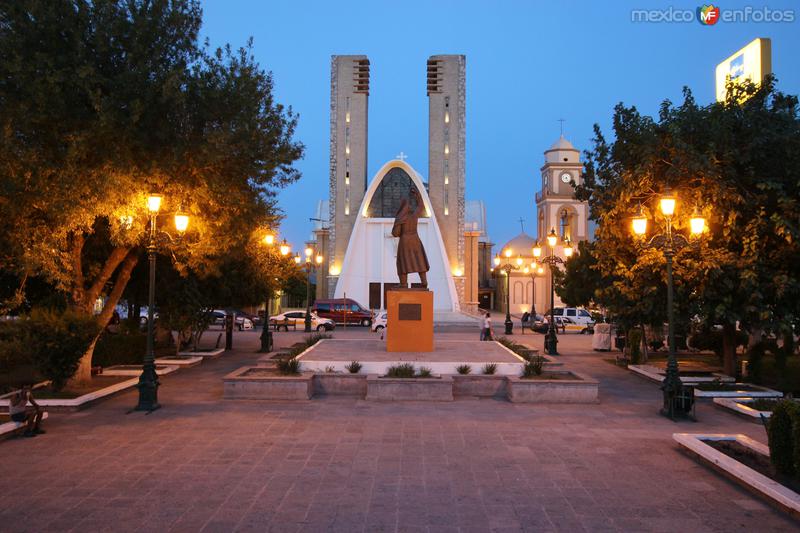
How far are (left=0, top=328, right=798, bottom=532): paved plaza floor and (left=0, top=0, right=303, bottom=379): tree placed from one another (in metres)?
4.17

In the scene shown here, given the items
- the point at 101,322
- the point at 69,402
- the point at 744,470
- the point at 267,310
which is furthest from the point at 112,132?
the point at 744,470

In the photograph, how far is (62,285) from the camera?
46.2 ft

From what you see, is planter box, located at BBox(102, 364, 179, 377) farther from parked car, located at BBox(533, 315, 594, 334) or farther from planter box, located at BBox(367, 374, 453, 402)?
parked car, located at BBox(533, 315, 594, 334)

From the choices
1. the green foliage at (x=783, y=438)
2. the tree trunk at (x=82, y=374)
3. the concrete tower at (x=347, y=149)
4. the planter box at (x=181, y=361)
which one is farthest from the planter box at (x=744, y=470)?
the concrete tower at (x=347, y=149)

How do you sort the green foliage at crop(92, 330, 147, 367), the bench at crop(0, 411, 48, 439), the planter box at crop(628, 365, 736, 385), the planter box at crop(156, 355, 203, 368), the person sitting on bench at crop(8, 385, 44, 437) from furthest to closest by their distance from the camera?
the planter box at crop(156, 355, 203, 368) → the green foliage at crop(92, 330, 147, 367) → the planter box at crop(628, 365, 736, 385) → the person sitting on bench at crop(8, 385, 44, 437) → the bench at crop(0, 411, 48, 439)

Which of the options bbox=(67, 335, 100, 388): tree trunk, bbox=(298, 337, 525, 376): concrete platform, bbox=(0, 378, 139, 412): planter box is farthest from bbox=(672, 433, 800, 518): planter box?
bbox=(67, 335, 100, 388): tree trunk

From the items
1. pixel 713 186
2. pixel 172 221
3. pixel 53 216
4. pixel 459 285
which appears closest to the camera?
pixel 53 216

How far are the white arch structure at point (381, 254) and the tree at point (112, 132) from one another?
142 ft

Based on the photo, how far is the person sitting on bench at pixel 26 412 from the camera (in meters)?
9.56

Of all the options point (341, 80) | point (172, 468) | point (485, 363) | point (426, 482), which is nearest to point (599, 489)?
point (426, 482)

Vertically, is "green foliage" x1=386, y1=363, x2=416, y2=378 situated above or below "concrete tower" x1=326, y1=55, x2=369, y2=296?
below

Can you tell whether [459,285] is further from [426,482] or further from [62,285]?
[426,482]

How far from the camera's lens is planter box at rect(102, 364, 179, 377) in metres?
16.7

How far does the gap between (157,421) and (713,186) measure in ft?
40.6
